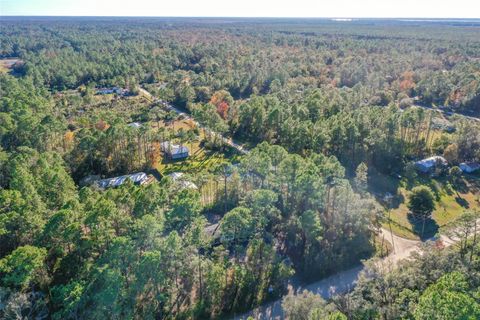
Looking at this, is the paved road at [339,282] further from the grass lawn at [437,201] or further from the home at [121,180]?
the home at [121,180]

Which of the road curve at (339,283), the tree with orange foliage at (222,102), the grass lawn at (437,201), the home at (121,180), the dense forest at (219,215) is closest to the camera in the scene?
the dense forest at (219,215)

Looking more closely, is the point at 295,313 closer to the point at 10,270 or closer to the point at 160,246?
the point at 160,246

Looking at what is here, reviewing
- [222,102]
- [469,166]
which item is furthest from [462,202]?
[222,102]

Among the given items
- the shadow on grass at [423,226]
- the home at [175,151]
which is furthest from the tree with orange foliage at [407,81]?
the home at [175,151]

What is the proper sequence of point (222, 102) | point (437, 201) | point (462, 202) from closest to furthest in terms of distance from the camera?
1. point (462, 202)
2. point (437, 201)
3. point (222, 102)

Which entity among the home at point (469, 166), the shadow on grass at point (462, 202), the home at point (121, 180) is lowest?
the shadow on grass at point (462, 202)

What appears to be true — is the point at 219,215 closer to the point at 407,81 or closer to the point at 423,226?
the point at 423,226
